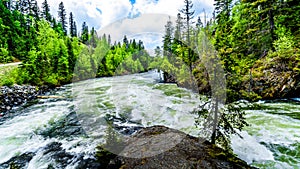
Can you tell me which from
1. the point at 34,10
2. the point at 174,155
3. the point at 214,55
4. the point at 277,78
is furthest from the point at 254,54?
the point at 34,10

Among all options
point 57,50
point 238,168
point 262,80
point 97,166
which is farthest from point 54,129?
point 57,50

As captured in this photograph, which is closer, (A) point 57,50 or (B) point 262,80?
(B) point 262,80

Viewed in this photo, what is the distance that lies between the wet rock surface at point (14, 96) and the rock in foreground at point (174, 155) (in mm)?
11676

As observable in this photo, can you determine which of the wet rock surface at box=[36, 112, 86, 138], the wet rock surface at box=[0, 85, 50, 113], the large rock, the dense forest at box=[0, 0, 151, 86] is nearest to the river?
the wet rock surface at box=[36, 112, 86, 138]

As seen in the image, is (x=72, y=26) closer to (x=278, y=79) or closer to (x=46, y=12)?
(x=46, y=12)

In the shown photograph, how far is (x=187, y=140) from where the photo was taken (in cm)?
468

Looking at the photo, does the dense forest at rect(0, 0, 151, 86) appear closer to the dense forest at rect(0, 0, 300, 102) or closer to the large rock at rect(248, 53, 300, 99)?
the dense forest at rect(0, 0, 300, 102)

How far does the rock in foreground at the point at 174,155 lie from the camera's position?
3.68 metres

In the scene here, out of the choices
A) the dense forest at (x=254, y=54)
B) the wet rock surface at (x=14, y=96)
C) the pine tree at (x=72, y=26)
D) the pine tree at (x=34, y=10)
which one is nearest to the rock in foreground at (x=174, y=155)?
the dense forest at (x=254, y=54)

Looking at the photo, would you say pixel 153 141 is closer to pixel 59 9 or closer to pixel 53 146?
pixel 53 146

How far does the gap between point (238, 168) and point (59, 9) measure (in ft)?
252

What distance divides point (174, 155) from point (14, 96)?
16.2 m

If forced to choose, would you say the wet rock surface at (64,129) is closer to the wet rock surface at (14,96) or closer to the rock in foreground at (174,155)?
the rock in foreground at (174,155)

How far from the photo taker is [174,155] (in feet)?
13.1
